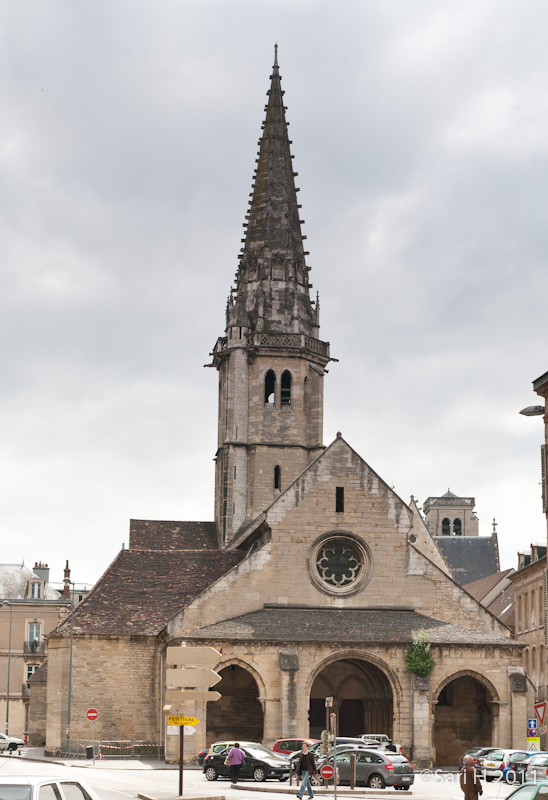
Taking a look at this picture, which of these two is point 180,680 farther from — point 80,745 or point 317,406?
point 317,406

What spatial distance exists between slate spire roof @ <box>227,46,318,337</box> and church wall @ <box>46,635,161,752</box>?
19791 millimetres

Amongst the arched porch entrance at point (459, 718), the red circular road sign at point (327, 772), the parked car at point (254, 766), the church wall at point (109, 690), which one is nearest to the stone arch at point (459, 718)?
the arched porch entrance at point (459, 718)

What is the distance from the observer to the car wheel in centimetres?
3052

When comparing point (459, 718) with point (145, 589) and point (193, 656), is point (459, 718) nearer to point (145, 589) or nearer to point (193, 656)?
point (145, 589)

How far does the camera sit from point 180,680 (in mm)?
24922

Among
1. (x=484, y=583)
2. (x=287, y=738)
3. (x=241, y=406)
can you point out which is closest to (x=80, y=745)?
(x=287, y=738)

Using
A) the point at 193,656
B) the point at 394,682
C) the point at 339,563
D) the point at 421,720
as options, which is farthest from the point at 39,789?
the point at 339,563

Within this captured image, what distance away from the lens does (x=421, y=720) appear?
41.1 meters

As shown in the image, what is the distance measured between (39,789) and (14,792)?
0.84ft

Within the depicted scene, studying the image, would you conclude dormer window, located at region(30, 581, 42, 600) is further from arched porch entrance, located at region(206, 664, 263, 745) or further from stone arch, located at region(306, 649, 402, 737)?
stone arch, located at region(306, 649, 402, 737)

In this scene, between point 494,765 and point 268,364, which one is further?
point 268,364

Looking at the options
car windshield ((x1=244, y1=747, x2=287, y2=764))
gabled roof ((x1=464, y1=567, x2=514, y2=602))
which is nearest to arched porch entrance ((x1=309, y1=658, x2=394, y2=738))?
car windshield ((x1=244, y1=747, x2=287, y2=764))

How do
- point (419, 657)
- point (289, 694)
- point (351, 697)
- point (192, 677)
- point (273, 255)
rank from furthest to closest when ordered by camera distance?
point (273, 255) → point (351, 697) → point (419, 657) → point (289, 694) → point (192, 677)

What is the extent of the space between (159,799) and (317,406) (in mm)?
36655
